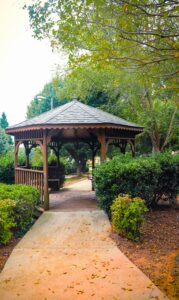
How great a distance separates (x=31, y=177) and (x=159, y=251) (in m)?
5.40

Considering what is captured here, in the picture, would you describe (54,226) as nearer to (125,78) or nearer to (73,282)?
(73,282)

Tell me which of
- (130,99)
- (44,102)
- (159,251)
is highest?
(44,102)

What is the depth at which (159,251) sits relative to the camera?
5504 millimetres

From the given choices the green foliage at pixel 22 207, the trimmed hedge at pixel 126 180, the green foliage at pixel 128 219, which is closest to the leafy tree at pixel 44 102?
the trimmed hedge at pixel 126 180

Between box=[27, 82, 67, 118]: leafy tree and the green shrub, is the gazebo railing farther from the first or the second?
box=[27, 82, 67, 118]: leafy tree

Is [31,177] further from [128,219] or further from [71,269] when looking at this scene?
[71,269]

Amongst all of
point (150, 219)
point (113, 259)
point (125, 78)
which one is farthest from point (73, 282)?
point (125, 78)

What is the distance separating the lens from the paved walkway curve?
3887 millimetres

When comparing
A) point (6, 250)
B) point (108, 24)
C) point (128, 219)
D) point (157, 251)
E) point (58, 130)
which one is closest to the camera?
point (157, 251)

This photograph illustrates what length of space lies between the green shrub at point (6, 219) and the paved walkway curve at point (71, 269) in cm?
36

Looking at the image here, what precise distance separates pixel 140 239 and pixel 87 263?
5.56 feet

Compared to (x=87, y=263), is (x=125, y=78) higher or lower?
higher

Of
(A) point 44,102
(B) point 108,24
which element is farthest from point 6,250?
(A) point 44,102

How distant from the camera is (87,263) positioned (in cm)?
492
